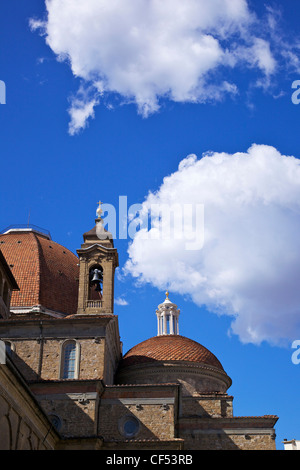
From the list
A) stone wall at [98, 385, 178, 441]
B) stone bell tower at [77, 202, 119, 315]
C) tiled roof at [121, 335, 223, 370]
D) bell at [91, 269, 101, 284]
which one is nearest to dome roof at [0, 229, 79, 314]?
stone bell tower at [77, 202, 119, 315]

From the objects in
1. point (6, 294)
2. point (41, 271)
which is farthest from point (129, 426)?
point (41, 271)

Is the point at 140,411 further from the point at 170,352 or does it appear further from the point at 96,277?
the point at 96,277

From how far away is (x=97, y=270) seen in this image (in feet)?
116

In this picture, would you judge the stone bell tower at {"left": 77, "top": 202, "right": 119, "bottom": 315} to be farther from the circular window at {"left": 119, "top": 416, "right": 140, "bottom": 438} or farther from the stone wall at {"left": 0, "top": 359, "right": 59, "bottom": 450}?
the stone wall at {"left": 0, "top": 359, "right": 59, "bottom": 450}

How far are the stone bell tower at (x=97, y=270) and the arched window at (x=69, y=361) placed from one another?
354cm

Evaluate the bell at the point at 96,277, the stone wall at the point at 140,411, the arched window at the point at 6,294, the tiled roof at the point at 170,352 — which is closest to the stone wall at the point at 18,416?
the stone wall at the point at 140,411

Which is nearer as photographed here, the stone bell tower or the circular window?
the circular window

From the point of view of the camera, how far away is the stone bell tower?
3341 cm

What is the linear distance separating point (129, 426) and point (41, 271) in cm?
1517

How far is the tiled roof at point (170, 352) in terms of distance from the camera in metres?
35.2

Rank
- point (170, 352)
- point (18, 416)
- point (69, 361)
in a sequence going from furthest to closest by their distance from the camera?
point (170, 352)
point (69, 361)
point (18, 416)

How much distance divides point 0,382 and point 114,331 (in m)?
14.7

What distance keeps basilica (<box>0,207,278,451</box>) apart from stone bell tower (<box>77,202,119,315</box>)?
0.06 m
